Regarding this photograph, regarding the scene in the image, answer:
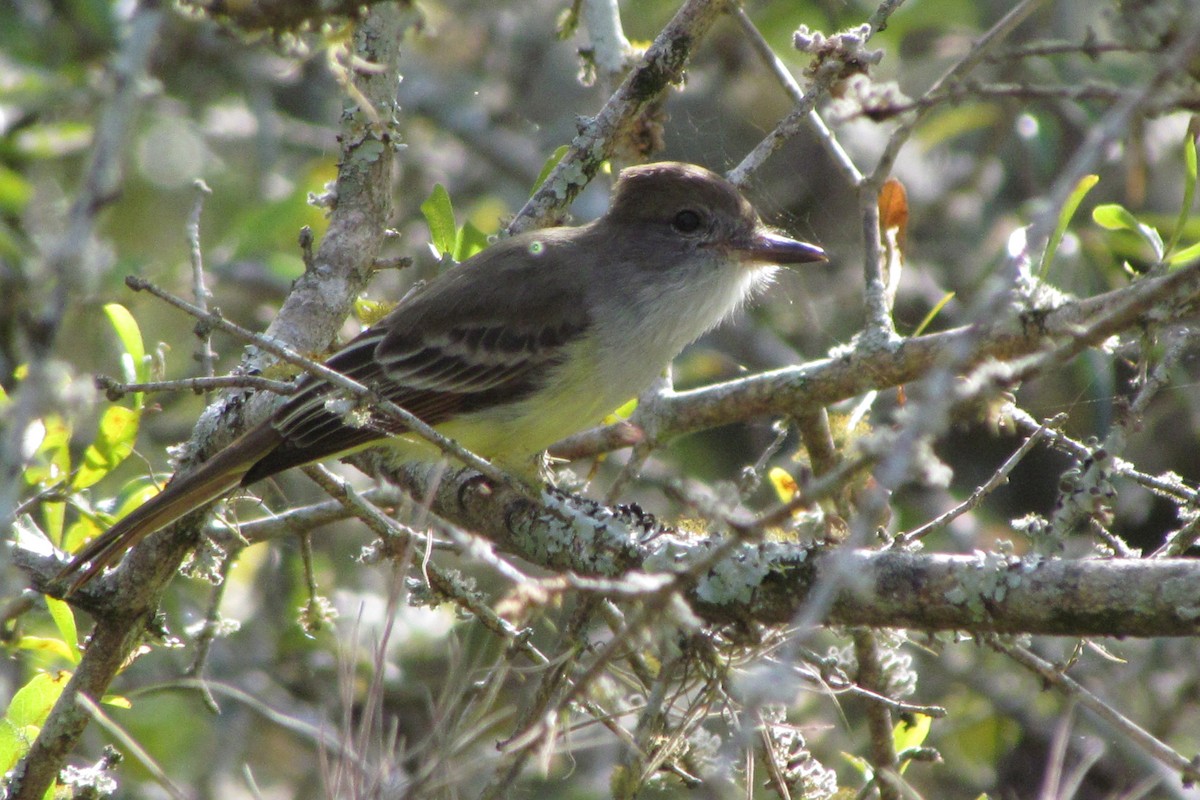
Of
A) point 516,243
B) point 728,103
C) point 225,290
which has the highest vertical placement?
point 225,290

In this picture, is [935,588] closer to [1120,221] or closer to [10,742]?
[1120,221]

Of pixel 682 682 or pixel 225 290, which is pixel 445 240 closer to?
pixel 682 682

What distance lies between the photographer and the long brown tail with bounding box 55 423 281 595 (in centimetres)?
339

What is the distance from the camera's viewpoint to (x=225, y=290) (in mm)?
6984

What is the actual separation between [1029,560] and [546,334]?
233cm

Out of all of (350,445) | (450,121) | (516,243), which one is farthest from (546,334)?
(450,121)

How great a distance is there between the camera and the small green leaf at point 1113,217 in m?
3.21

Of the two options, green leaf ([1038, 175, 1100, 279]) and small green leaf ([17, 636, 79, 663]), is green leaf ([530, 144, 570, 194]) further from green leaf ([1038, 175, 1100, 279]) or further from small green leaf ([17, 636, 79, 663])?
small green leaf ([17, 636, 79, 663])

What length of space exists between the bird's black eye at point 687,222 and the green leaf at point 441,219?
898 millimetres

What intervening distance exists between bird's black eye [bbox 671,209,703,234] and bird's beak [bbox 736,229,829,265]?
195 millimetres

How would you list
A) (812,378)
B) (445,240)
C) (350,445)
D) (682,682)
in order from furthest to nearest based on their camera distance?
(445,240) < (350,445) < (812,378) < (682,682)

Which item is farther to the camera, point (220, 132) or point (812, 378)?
point (220, 132)

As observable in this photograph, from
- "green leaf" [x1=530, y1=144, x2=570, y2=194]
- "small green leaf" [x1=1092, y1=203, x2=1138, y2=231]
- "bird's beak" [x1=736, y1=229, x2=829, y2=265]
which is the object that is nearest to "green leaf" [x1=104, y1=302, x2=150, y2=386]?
"green leaf" [x1=530, y1=144, x2=570, y2=194]

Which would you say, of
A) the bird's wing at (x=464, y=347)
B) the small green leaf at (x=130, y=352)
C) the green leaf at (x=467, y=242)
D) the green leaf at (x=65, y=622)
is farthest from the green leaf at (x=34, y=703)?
the green leaf at (x=467, y=242)
